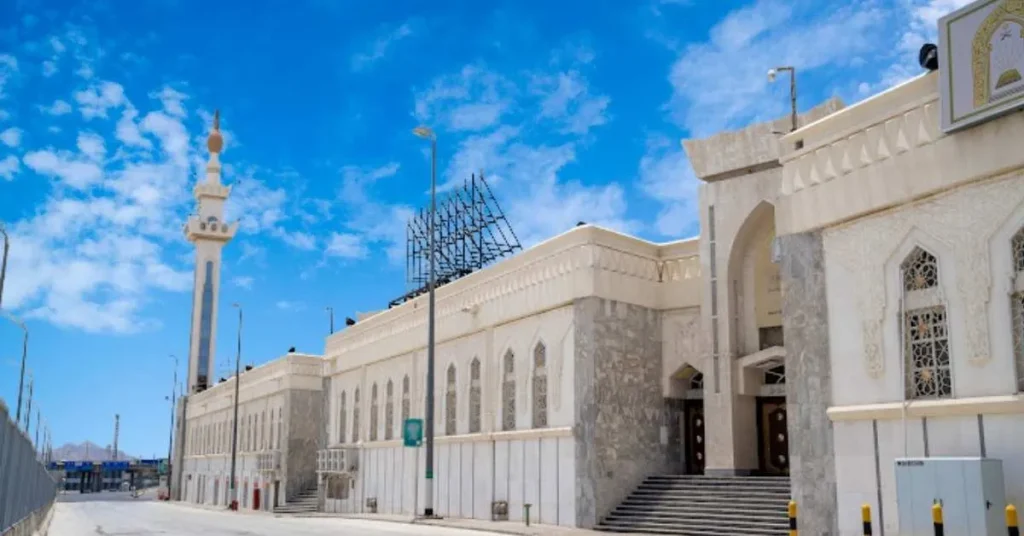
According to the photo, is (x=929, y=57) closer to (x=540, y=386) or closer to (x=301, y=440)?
(x=540, y=386)

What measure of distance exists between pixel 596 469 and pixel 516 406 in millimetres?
4046

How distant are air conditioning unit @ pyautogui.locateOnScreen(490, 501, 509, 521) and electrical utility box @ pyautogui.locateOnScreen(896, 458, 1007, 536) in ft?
49.6

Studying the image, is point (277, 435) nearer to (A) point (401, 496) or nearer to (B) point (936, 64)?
(A) point (401, 496)

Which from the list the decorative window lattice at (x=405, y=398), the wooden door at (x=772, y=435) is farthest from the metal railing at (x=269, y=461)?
the wooden door at (x=772, y=435)

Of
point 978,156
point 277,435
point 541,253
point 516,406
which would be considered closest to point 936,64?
point 978,156

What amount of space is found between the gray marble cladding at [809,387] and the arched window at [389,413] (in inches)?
866

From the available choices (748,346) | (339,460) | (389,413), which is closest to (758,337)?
(748,346)

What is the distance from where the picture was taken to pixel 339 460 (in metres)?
40.0

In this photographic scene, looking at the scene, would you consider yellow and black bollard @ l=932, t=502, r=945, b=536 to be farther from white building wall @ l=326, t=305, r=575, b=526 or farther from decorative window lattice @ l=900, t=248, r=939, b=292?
white building wall @ l=326, t=305, r=575, b=526

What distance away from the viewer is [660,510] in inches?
923

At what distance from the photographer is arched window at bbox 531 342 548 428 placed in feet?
87.6

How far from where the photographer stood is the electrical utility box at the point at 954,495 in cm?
1273

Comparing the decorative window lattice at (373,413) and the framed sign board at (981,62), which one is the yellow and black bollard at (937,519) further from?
the decorative window lattice at (373,413)

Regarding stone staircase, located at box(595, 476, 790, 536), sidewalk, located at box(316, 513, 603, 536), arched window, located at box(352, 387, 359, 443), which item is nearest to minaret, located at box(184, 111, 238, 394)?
arched window, located at box(352, 387, 359, 443)
